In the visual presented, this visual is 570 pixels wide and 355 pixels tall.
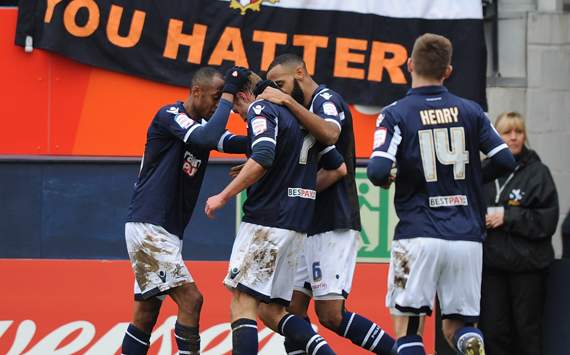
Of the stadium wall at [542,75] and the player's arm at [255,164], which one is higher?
the stadium wall at [542,75]

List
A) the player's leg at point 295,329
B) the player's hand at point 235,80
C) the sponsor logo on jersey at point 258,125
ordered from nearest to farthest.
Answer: the sponsor logo on jersey at point 258,125
the player's leg at point 295,329
the player's hand at point 235,80

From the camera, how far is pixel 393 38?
1012 centimetres

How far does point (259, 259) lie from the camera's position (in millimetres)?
6980

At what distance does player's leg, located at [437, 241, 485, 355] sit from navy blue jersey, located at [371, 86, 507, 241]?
0.08m

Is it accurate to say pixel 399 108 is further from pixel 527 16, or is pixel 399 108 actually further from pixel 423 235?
pixel 527 16

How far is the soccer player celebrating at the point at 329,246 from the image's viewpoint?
7547 millimetres

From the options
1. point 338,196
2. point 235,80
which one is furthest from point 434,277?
point 235,80

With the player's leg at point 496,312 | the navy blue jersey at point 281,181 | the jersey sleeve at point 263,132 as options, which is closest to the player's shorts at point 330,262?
the navy blue jersey at point 281,181

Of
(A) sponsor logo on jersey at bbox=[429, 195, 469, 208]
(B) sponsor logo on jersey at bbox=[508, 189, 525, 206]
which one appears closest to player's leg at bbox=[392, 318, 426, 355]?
(A) sponsor logo on jersey at bbox=[429, 195, 469, 208]

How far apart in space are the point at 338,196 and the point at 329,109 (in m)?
0.62

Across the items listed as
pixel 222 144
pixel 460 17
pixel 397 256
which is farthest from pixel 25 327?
pixel 460 17

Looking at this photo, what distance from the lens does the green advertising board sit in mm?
9828

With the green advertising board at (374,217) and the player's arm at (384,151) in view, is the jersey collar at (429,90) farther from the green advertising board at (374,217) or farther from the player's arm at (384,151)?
the green advertising board at (374,217)

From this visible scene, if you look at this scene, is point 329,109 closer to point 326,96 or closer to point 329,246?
point 326,96
